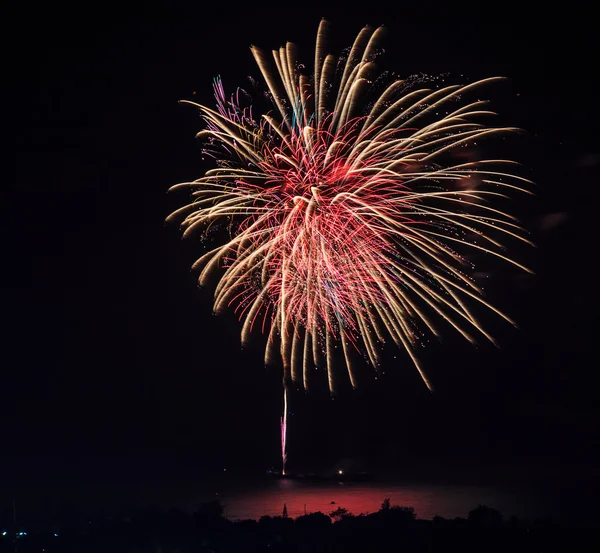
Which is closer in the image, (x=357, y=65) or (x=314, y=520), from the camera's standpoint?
(x=357, y=65)

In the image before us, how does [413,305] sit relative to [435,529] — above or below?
above

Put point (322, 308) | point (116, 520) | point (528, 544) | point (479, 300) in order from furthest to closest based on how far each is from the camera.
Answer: point (116, 520) → point (528, 544) → point (322, 308) → point (479, 300)

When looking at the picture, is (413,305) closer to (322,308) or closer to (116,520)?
(322,308)

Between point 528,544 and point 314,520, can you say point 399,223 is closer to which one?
point 528,544

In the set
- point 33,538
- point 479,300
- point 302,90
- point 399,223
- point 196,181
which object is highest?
point 302,90

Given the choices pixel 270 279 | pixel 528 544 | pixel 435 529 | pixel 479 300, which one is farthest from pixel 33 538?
pixel 479 300

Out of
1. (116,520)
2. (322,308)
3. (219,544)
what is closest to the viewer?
(322,308)

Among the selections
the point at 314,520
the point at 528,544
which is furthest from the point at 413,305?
the point at 314,520
